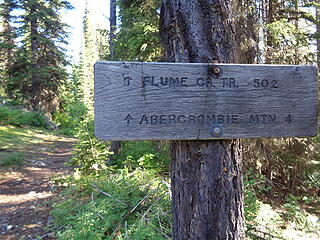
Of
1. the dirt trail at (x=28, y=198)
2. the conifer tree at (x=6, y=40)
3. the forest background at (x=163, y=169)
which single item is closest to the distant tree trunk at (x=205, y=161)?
the forest background at (x=163, y=169)

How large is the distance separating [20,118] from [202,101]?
54.3ft

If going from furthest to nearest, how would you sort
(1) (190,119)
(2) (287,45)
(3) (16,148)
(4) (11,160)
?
(3) (16,148) < (4) (11,160) < (2) (287,45) < (1) (190,119)

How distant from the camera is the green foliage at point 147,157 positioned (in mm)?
5656

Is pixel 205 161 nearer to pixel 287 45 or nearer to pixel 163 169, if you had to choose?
pixel 163 169

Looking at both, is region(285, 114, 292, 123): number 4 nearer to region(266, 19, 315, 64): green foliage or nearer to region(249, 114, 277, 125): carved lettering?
region(249, 114, 277, 125): carved lettering

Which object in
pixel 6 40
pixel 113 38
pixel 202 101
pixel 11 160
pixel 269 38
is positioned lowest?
pixel 11 160

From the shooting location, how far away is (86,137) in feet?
17.7

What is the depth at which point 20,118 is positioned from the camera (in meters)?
15.2

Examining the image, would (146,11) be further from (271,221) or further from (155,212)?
(271,221)

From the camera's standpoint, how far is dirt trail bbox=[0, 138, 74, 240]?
12.1 ft

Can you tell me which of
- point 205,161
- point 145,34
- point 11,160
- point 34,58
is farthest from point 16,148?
point 34,58

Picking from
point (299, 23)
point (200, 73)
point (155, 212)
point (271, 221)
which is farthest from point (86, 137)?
point (299, 23)

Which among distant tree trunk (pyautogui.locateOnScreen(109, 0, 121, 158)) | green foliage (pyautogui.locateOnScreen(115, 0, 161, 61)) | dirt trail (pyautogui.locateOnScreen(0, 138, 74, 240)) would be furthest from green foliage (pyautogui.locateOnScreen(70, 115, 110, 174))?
green foliage (pyautogui.locateOnScreen(115, 0, 161, 61))

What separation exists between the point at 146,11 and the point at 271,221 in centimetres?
544
